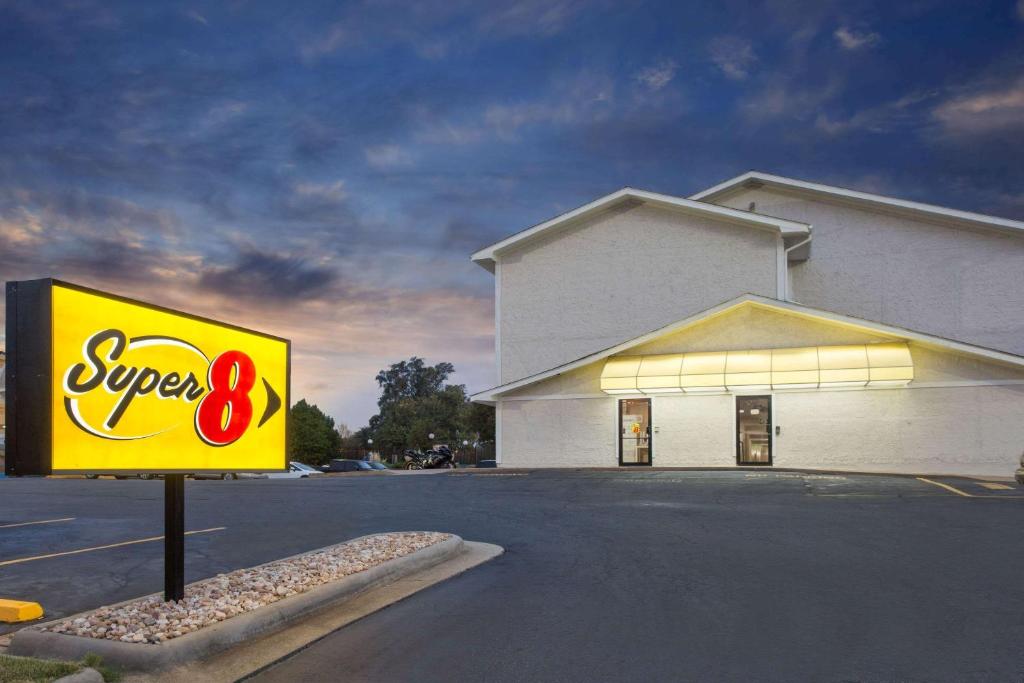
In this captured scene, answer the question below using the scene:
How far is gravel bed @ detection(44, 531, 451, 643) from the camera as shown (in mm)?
6305

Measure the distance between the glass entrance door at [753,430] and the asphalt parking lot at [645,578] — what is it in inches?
340

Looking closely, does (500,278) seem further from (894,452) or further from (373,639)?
(373,639)

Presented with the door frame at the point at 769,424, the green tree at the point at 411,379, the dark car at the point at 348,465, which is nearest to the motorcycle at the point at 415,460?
the dark car at the point at 348,465

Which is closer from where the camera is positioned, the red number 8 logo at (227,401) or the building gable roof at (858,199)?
the red number 8 logo at (227,401)

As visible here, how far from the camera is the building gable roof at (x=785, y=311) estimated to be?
22.6 meters

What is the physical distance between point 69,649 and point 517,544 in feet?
20.0

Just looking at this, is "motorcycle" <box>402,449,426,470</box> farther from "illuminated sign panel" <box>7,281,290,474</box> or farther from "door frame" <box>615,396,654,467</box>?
"illuminated sign panel" <box>7,281,290,474</box>

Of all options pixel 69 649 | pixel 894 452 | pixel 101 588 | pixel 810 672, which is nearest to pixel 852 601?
pixel 810 672

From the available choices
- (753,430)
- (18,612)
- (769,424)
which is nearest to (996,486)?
(769,424)

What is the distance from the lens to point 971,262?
28.1m

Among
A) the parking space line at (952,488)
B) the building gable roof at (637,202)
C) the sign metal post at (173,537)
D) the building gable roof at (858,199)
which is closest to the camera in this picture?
the sign metal post at (173,537)

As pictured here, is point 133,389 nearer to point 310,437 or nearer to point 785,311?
point 785,311

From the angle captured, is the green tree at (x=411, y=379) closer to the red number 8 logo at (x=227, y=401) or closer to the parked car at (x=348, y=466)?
the parked car at (x=348, y=466)

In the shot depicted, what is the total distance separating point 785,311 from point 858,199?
7.40 m
